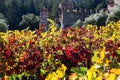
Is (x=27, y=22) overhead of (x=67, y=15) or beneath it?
beneath

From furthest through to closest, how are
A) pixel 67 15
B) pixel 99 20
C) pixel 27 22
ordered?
pixel 27 22 < pixel 67 15 < pixel 99 20

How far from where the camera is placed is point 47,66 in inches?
229

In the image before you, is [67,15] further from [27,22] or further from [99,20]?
[27,22]

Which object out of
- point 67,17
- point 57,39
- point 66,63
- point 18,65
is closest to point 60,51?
point 66,63

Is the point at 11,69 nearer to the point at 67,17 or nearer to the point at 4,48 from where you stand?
the point at 4,48

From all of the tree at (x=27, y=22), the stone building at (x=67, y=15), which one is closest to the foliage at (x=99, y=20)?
the stone building at (x=67, y=15)

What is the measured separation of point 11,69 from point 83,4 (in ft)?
256

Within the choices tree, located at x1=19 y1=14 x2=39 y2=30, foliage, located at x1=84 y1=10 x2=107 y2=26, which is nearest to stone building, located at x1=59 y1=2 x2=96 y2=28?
foliage, located at x1=84 y1=10 x2=107 y2=26

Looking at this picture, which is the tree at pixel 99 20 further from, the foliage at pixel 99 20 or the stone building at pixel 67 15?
the stone building at pixel 67 15

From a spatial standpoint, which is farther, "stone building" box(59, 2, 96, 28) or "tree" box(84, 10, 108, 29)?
"stone building" box(59, 2, 96, 28)

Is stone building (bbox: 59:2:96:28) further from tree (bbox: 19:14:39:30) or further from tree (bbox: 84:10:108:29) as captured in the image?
tree (bbox: 19:14:39:30)

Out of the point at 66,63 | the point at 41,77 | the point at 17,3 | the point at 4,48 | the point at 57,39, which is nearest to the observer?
the point at 41,77

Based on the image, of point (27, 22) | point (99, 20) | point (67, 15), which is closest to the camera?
point (99, 20)

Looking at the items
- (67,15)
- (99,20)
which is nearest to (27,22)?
(67,15)
